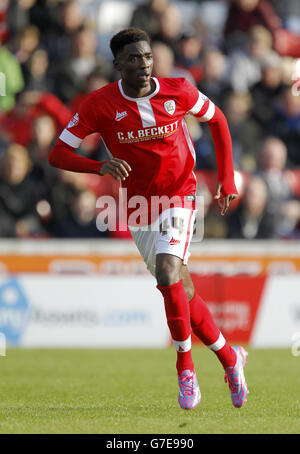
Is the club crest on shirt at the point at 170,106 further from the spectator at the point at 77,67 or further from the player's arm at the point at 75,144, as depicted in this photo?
the spectator at the point at 77,67

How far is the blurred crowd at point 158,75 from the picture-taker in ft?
37.7

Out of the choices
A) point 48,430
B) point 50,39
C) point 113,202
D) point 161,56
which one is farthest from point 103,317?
point 48,430

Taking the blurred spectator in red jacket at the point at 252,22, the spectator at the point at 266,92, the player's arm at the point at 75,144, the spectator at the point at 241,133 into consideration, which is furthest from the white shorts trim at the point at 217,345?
the blurred spectator in red jacket at the point at 252,22

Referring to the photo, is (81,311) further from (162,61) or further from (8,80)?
(162,61)

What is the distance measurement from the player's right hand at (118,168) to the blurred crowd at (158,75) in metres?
5.68

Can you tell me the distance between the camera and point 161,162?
243 inches

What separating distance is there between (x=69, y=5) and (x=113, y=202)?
377 centimetres

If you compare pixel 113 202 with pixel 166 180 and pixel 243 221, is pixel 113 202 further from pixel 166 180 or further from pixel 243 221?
pixel 166 180

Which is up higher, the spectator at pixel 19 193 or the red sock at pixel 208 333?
the red sock at pixel 208 333

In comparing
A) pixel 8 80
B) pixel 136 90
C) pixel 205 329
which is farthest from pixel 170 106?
pixel 8 80

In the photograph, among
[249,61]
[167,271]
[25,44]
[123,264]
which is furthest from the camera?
[249,61]

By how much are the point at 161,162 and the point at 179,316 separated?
1104 millimetres

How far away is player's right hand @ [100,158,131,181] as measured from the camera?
5637mm

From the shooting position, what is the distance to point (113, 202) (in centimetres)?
1162
